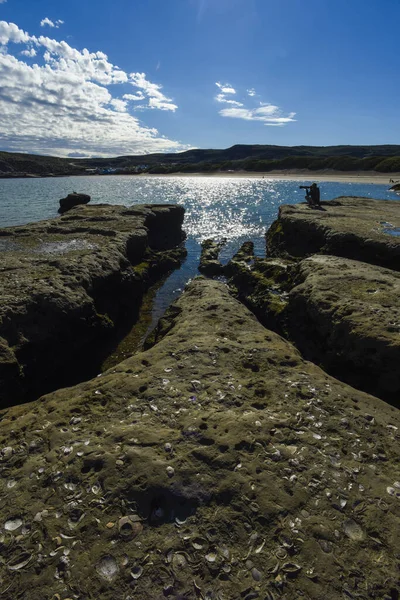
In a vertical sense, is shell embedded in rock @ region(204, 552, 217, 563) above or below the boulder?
below

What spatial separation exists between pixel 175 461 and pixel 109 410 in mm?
2061

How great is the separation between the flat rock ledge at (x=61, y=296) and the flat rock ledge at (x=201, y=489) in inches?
132

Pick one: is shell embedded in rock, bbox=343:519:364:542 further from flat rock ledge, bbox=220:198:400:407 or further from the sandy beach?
the sandy beach

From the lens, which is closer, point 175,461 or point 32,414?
point 175,461

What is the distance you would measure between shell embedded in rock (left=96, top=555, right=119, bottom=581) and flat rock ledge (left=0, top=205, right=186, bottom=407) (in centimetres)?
610

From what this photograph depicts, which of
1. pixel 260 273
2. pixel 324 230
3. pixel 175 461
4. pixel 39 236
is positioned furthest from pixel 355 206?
pixel 175 461

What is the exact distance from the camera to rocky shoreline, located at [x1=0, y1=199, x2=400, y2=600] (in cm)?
446

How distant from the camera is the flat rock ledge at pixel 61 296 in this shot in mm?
10594

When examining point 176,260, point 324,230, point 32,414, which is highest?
point 324,230

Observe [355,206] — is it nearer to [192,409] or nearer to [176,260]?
[176,260]

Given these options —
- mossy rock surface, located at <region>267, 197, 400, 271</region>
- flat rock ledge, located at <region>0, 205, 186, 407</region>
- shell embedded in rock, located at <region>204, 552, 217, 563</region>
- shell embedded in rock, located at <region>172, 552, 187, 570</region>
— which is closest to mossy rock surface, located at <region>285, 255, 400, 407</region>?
mossy rock surface, located at <region>267, 197, 400, 271</region>

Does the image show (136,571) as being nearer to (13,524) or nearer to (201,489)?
(201,489)

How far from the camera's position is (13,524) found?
4.98m

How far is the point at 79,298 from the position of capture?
1341cm
